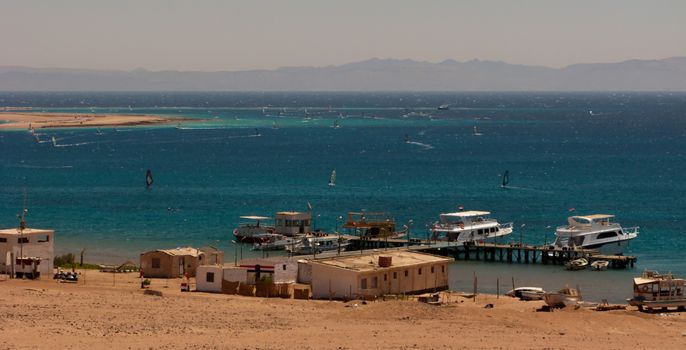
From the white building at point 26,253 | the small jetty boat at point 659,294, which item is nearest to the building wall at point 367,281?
the small jetty boat at point 659,294

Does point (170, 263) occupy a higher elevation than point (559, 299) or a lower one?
lower

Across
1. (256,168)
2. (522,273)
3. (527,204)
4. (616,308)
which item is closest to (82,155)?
(256,168)

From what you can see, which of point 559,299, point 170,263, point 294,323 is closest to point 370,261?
point 559,299

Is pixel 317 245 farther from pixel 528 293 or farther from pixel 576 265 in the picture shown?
pixel 528 293

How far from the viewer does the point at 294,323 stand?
48094mm

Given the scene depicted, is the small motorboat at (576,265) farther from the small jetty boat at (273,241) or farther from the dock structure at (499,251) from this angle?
the small jetty boat at (273,241)

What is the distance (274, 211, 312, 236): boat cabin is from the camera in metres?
83.3

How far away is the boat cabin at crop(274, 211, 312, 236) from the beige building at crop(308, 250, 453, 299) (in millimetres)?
21459

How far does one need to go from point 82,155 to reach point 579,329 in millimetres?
129811

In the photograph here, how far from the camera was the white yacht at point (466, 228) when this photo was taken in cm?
8162

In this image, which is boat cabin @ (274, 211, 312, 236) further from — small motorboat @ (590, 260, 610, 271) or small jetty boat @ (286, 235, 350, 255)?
small motorboat @ (590, 260, 610, 271)

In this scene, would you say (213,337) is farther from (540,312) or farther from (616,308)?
(616,308)

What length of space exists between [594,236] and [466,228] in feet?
28.5

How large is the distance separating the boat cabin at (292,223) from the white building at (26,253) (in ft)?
75.9
